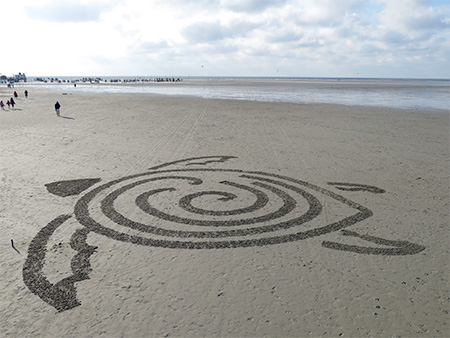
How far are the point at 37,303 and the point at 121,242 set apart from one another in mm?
2176

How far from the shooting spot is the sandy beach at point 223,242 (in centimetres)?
511

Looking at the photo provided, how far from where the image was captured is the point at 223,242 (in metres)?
7.35

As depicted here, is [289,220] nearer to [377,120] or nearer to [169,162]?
[169,162]

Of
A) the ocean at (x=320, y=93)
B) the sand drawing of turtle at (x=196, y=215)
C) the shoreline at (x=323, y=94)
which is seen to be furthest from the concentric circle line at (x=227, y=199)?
the ocean at (x=320, y=93)

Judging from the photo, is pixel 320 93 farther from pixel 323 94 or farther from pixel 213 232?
pixel 213 232

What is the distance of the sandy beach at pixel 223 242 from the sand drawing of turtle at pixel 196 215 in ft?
0.17

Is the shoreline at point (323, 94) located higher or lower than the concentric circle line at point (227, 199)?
higher

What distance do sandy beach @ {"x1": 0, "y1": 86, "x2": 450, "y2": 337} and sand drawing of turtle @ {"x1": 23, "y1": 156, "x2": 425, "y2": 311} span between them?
0.05 m

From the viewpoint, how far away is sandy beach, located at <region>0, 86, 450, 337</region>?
511 centimetres

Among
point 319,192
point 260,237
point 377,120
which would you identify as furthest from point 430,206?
point 377,120

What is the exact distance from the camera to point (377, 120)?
83.4ft

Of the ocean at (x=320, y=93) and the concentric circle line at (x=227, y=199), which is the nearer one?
the concentric circle line at (x=227, y=199)

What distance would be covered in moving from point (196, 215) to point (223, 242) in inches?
65.3

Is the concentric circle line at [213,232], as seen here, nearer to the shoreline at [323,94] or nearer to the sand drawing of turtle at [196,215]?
the sand drawing of turtle at [196,215]
